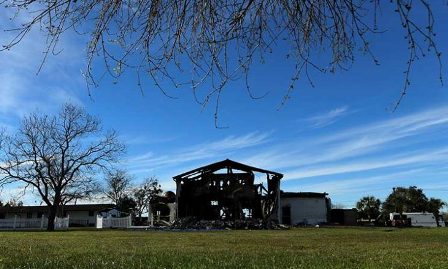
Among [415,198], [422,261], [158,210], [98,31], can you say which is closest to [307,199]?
[158,210]

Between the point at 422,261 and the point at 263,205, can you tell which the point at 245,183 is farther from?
the point at 422,261

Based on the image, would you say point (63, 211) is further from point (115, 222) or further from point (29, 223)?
point (115, 222)

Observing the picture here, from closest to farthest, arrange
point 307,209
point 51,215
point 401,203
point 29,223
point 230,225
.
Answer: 1. point 230,225
2. point 51,215
3. point 29,223
4. point 307,209
5. point 401,203

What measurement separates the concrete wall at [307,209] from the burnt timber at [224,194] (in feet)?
62.0

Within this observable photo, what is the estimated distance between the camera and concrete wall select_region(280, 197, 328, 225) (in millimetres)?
62344

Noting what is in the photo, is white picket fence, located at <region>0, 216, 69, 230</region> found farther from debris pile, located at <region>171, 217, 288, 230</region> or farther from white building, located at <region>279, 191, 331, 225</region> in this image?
white building, located at <region>279, 191, 331, 225</region>

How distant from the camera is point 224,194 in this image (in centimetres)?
4309

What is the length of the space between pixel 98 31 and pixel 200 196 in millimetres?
39109

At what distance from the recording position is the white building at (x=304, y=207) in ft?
205

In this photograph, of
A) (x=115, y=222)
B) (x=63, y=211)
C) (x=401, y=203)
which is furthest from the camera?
(x=401, y=203)

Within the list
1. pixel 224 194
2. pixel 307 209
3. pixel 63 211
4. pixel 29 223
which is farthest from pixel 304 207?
pixel 63 211

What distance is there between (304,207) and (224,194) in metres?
22.5

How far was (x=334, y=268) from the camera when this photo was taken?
22.8 feet

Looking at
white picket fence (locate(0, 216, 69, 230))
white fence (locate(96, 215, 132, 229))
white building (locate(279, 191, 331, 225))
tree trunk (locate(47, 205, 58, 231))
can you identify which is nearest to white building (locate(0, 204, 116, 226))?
white picket fence (locate(0, 216, 69, 230))
